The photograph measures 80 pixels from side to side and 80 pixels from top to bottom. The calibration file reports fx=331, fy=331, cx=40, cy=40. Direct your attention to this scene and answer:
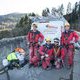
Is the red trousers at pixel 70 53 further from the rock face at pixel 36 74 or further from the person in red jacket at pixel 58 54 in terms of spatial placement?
the rock face at pixel 36 74

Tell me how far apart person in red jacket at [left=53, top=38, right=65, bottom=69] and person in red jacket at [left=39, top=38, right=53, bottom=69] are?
148 mm

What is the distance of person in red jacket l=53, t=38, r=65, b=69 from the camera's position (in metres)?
10.7

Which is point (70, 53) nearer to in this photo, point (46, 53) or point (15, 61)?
point (46, 53)

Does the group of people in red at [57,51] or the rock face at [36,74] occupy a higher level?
the group of people in red at [57,51]

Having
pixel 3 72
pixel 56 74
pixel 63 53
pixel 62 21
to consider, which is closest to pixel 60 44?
pixel 63 53

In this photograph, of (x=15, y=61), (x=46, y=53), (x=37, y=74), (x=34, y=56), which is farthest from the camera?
(x=15, y=61)

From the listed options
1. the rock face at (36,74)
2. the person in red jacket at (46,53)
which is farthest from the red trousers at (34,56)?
the person in red jacket at (46,53)

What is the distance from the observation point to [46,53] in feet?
36.0

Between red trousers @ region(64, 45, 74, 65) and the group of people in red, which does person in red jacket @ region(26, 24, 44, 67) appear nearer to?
the group of people in red

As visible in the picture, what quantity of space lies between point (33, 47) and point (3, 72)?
1.41 metres

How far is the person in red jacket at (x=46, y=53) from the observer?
10832 millimetres

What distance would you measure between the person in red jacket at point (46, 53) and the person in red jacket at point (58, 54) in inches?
5.8

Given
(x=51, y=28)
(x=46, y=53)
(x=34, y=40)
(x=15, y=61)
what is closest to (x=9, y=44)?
(x=51, y=28)

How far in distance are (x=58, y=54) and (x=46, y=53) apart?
41 cm
